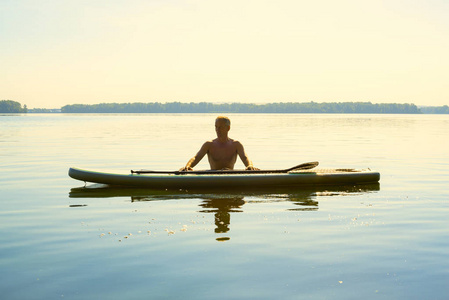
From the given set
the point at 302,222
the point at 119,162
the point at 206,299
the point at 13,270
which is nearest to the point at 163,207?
the point at 302,222

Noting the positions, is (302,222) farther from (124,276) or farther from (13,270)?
(13,270)

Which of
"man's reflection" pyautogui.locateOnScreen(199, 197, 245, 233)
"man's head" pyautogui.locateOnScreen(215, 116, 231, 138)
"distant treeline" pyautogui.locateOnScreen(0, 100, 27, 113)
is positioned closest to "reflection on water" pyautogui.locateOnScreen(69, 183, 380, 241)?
"man's reflection" pyautogui.locateOnScreen(199, 197, 245, 233)

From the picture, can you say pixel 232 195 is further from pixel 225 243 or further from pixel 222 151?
pixel 225 243

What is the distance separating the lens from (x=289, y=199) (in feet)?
35.1

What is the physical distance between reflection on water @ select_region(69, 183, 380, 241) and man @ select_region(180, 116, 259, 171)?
28.3 inches

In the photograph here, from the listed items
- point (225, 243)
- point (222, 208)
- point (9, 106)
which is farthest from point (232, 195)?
point (9, 106)

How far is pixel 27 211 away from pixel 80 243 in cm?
299

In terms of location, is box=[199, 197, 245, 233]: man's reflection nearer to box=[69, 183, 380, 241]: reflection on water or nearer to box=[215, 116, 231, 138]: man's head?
box=[69, 183, 380, 241]: reflection on water

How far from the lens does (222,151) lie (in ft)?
38.7

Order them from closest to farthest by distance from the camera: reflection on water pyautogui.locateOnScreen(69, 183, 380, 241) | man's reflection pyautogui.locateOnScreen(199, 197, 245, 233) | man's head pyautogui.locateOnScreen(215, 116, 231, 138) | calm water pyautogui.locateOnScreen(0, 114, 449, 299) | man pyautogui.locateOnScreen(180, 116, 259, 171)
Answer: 1. calm water pyautogui.locateOnScreen(0, 114, 449, 299)
2. man's reflection pyautogui.locateOnScreen(199, 197, 245, 233)
3. reflection on water pyautogui.locateOnScreen(69, 183, 380, 241)
4. man's head pyautogui.locateOnScreen(215, 116, 231, 138)
5. man pyautogui.locateOnScreen(180, 116, 259, 171)

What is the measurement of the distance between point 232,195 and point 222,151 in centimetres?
123

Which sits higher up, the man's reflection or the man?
the man

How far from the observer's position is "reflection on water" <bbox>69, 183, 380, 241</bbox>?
9.82 meters

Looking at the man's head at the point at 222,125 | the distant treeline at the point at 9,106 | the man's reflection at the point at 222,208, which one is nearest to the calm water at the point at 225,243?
the man's reflection at the point at 222,208
